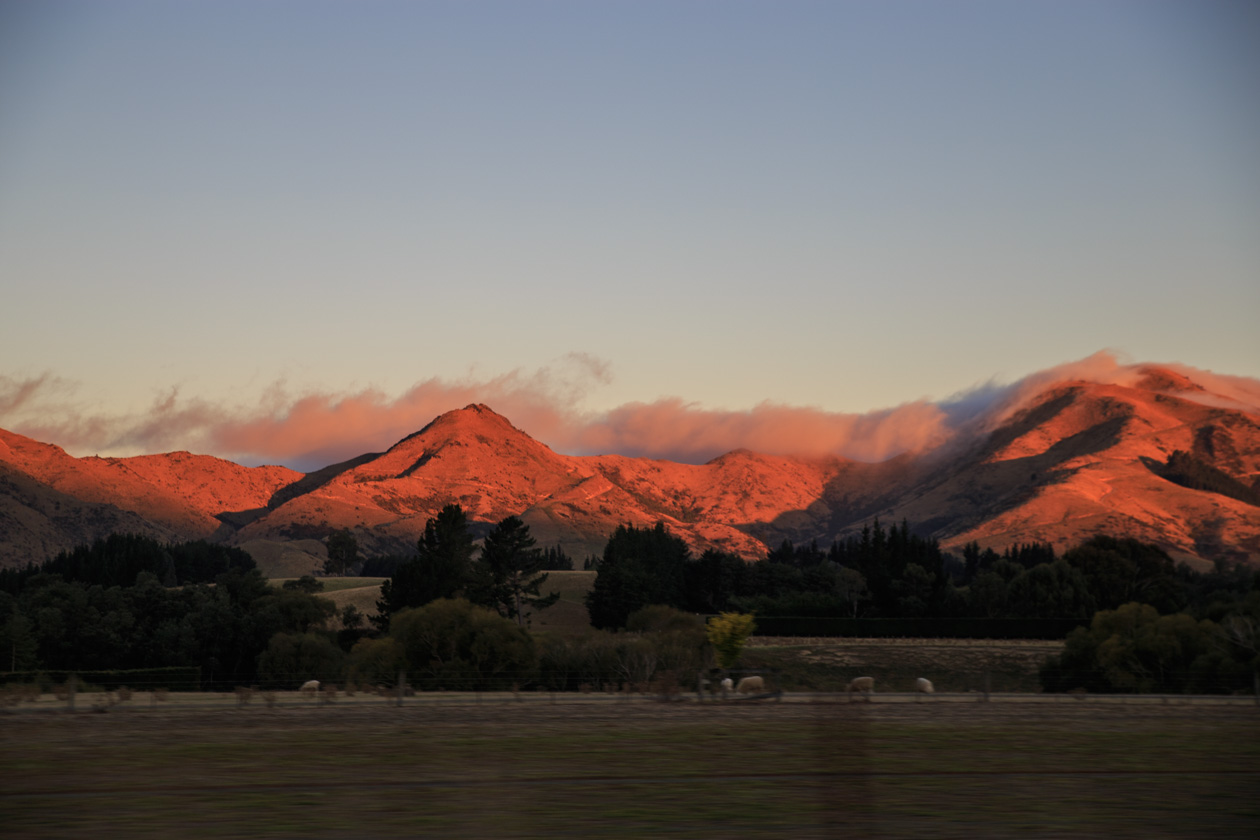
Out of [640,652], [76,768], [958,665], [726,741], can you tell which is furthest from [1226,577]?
[76,768]

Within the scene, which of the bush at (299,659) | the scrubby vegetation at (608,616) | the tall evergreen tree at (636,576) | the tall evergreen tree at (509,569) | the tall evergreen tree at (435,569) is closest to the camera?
the scrubby vegetation at (608,616)

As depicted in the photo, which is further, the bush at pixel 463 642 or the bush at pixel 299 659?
the bush at pixel 299 659

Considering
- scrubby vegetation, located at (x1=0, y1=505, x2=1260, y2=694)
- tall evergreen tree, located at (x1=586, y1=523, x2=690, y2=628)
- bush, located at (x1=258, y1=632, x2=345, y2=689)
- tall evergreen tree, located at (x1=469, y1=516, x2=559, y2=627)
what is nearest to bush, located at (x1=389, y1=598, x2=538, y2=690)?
scrubby vegetation, located at (x1=0, y1=505, x2=1260, y2=694)

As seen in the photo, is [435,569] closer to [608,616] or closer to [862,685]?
[608,616]

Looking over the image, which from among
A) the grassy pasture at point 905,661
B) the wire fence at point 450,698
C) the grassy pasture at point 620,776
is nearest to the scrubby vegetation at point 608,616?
the grassy pasture at point 905,661

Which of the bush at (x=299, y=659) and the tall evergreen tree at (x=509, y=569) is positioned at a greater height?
the tall evergreen tree at (x=509, y=569)

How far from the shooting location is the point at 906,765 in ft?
54.4

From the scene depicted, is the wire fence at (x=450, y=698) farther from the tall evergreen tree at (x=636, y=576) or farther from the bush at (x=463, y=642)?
the tall evergreen tree at (x=636, y=576)

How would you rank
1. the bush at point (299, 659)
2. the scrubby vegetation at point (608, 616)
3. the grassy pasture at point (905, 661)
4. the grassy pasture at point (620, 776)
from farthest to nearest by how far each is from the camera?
the grassy pasture at point (905, 661), the bush at point (299, 659), the scrubby vegetation at point (608, 616), the grassy pasture at point (620, 776)

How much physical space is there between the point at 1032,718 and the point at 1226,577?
14034 cm

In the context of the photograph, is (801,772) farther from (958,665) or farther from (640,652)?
(958,665)

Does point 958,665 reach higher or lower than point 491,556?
lower

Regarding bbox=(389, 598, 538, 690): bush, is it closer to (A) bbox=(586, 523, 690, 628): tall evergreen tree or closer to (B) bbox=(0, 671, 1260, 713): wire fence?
(B) bbox=(0, 671, 1260, 713): wire fence

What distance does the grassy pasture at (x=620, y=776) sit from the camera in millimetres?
11617
